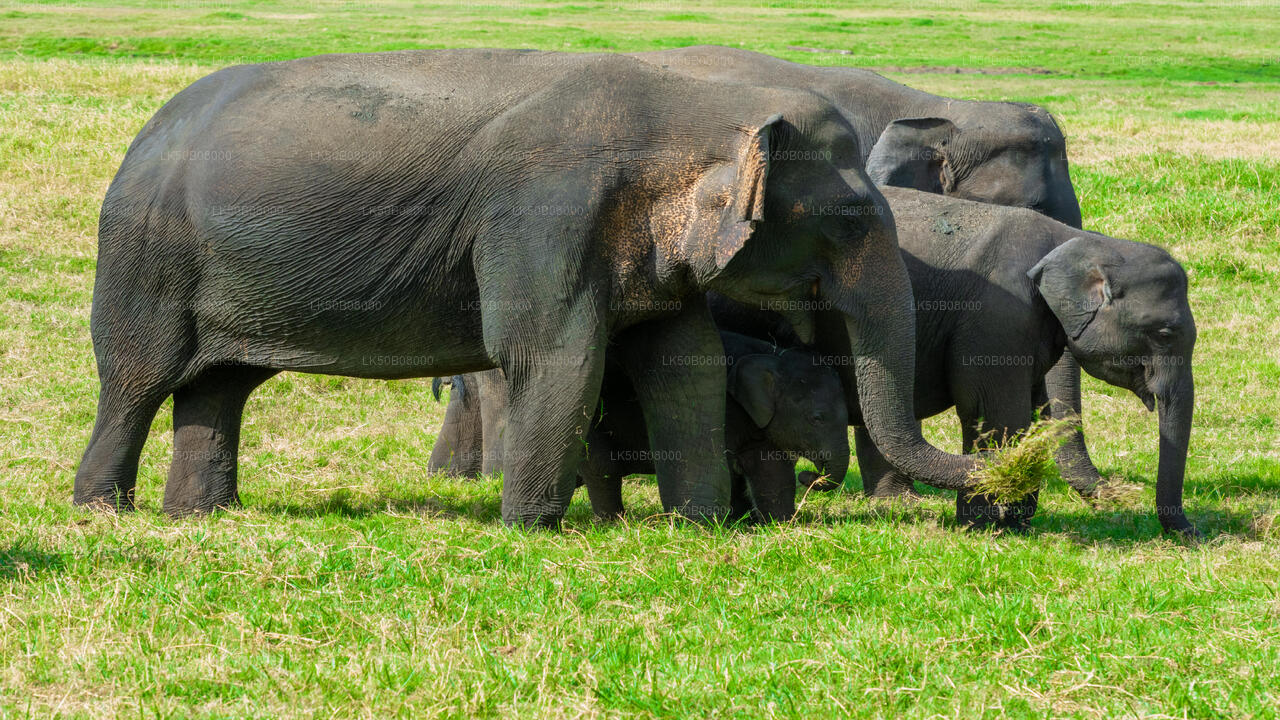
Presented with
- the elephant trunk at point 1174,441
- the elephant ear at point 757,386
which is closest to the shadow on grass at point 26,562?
the elephant ear at point 757,386

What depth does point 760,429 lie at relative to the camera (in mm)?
8289

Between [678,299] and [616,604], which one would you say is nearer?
[616,604]

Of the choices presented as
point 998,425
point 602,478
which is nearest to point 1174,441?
point 998,425

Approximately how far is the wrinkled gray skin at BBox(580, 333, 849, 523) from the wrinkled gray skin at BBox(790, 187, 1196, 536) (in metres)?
0.64

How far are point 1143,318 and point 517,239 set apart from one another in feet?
11.0

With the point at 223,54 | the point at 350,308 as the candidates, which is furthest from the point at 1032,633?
the point at 223,54

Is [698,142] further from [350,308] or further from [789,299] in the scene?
[350,308]

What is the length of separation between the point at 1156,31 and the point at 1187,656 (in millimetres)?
51717

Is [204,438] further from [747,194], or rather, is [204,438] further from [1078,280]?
[1078,280]

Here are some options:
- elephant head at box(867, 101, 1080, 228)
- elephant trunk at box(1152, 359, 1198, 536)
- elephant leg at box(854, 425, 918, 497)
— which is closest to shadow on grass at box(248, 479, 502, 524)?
elephant leg at box(854, 425, 918, 497)

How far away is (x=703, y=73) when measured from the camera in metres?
9.84

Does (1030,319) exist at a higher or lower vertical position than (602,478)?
higher

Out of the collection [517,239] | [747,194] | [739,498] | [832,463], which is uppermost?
[747,194]

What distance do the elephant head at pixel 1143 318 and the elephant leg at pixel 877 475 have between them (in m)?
1.96
